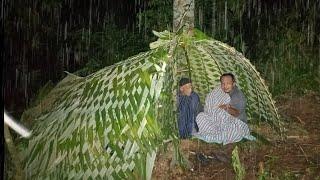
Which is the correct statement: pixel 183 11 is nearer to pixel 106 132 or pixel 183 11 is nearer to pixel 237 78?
pixel 237 78

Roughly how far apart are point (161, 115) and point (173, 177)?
116 cm

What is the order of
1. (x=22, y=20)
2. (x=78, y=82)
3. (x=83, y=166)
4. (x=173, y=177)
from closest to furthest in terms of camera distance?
1. (x=83, y=166)
2. (x=78, y=82)
3. (x=173, y=177)
4. (x=22, y=20)

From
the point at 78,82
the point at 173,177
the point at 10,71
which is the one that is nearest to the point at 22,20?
the point at 10,71

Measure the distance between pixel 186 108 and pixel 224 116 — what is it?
1.35 feet

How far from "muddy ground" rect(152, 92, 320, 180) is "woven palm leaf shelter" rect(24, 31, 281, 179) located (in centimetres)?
78

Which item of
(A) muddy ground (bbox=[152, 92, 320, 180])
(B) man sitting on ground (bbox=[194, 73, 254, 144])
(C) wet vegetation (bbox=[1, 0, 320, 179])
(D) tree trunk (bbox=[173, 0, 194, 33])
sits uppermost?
(D) tree trunk (bbox=[173, 0, 194, 33])

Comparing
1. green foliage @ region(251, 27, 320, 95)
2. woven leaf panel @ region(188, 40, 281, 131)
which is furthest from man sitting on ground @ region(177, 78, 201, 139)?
green foliage @ region(251, 27, 320, 95)

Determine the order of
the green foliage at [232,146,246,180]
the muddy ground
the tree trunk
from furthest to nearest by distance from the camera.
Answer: the tree trunk < the muddy ground < the green foliage at [232,146,246,180]

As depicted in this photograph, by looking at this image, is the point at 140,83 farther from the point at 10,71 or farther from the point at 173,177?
the point at 10,71

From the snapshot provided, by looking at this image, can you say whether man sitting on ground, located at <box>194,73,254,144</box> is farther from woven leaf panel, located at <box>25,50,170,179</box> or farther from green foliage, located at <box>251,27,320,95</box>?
green foliage, located at <box>251,27,320,95</box>

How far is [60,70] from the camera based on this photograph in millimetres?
8594

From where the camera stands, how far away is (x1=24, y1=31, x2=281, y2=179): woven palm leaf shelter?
11.9ft

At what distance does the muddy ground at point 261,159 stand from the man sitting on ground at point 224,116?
0.13 m

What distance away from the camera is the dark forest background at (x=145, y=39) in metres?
7.62
